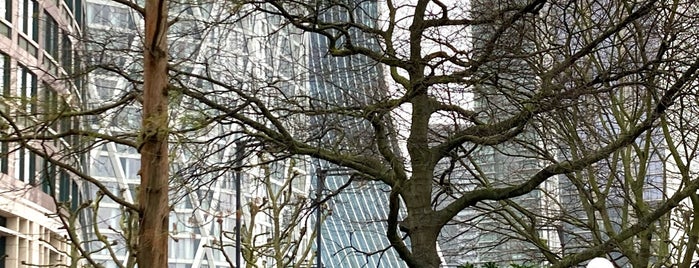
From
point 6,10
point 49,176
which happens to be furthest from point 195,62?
point 6,10

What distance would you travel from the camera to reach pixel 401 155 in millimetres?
15422

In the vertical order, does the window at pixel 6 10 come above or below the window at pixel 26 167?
above

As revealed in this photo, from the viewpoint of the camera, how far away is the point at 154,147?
9.43 meters

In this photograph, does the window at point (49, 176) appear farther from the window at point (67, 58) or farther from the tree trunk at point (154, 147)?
the window at point (67, 58)

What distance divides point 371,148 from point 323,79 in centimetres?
113

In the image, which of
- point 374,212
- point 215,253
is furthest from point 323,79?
point 374,212

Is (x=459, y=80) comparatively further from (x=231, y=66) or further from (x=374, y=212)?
(x=374, y=212)

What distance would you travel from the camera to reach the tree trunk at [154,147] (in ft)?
30.0

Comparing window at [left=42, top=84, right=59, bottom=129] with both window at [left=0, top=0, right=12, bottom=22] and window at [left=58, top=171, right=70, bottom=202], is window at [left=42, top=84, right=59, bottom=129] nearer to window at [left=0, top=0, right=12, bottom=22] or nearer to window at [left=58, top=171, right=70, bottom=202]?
window at [left=0, top=0, right=12, bottom=22]

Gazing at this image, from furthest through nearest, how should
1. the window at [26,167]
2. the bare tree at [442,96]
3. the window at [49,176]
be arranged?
the window at [26,167], the bare tree at [442,96], the window at [49,176]

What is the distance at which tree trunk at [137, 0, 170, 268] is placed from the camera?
9.13 meters

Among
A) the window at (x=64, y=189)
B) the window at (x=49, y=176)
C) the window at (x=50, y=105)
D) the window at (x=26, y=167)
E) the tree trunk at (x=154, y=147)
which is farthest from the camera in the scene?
the window at (x=64, y=189)

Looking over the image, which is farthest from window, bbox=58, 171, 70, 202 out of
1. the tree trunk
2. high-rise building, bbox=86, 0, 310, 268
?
the tree trunk

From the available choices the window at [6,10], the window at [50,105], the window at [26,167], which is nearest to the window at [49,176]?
the window at [50,105]
